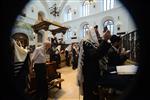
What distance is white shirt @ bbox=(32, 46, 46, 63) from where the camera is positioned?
253 cm

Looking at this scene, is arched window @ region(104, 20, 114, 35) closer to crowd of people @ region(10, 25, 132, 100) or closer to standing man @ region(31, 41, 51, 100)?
standing man @ region(31, 41, 51, 100)

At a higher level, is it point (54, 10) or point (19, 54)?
point (54, 10)

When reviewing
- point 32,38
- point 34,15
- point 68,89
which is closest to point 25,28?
point 32,38

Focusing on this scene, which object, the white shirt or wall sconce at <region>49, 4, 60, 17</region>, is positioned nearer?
the white shirt

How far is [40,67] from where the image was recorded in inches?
102

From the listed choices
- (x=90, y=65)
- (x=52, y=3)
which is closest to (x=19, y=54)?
(x=90, y=65)

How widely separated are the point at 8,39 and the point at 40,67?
1.84 metres

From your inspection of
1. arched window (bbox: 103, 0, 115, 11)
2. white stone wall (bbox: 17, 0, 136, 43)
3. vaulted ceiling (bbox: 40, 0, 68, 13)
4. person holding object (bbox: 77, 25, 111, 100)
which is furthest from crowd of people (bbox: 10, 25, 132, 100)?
vaulted ceiling (bbox: 40, 0, 68, 13)

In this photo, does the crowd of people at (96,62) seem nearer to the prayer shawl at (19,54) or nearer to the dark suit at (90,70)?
the dark suit at (90,70)

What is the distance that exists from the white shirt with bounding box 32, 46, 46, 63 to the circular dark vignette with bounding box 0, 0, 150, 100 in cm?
173

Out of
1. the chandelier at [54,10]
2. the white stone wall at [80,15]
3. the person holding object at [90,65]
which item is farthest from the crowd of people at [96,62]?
the chandelier at [54,10]

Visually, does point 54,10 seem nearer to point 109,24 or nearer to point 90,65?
point 109,24

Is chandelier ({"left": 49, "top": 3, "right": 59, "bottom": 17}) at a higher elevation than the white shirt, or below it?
higher

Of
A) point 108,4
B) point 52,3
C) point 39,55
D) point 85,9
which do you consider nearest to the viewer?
point 39,55
